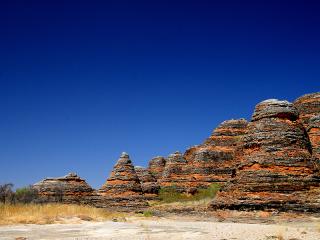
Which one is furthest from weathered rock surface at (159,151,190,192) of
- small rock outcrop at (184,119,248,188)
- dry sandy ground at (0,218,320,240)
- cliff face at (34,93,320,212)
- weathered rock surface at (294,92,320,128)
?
dry sandy ground at (0,218,320,240)

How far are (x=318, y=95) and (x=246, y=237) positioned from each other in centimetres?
2631

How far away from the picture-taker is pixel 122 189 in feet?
97.0

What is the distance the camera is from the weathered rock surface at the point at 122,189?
94.1 feet

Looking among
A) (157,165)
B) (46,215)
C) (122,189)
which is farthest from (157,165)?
(46,215)

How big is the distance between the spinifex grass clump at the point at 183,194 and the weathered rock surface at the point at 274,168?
51.1 ft

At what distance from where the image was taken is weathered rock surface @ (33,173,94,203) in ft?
89.3

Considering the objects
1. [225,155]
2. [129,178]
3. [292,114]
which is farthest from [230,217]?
[225,155]

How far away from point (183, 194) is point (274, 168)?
23.2 metres

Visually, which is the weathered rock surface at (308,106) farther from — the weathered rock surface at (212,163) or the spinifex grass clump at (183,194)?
the spinifex grass clump at (183,194)

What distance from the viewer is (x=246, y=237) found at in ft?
36.6

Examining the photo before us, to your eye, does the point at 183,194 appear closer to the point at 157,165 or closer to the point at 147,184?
the point at 147,184

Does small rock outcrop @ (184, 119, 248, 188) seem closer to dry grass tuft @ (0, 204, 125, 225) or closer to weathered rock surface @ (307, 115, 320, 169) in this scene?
weathered rock surface @ (307, 115, 320, 169)

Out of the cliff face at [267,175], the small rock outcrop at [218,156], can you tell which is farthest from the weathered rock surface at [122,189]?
the small rock outcrop at [218,156]

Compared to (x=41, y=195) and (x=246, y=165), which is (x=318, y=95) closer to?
(x=246, y=165)
